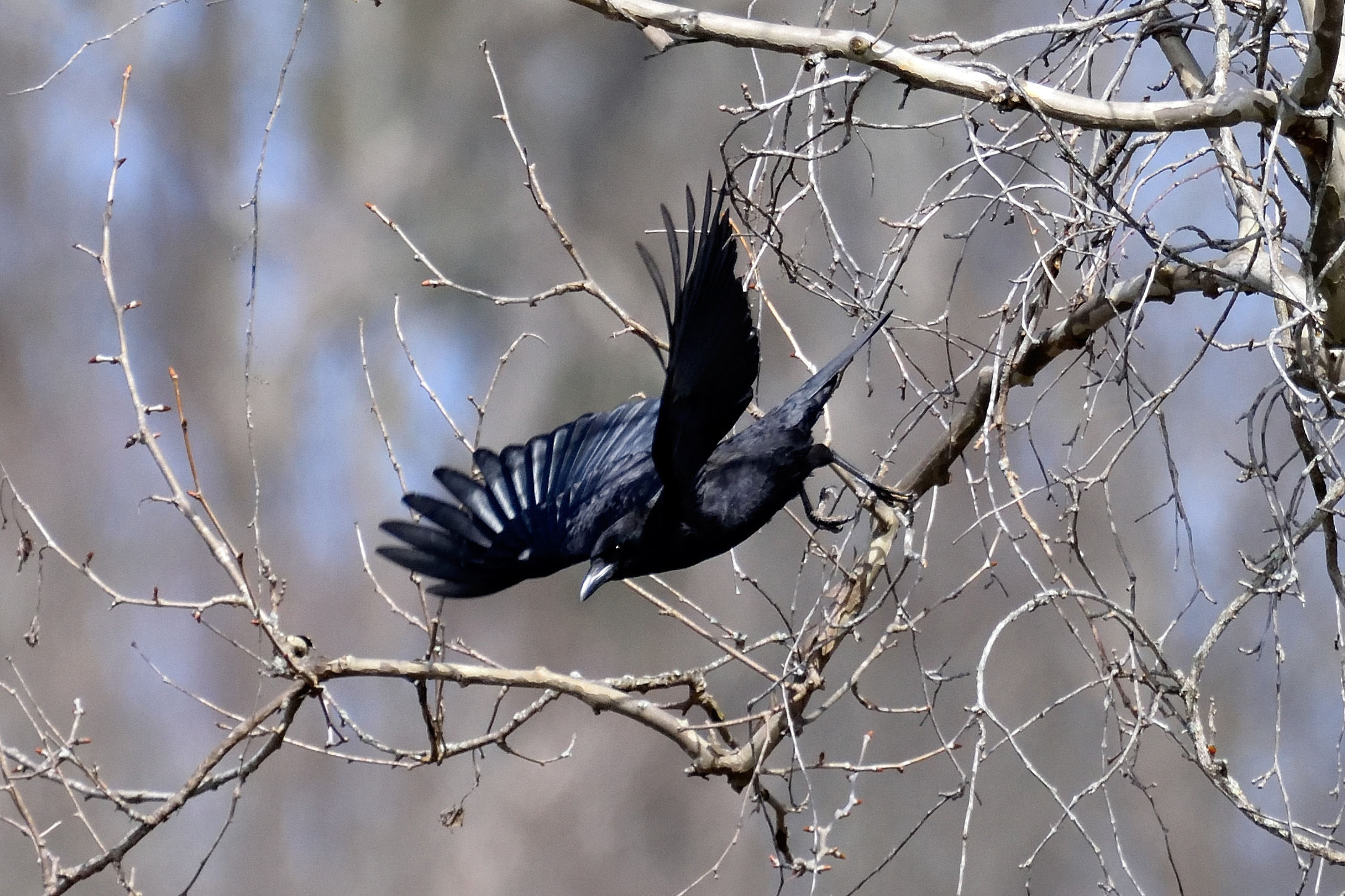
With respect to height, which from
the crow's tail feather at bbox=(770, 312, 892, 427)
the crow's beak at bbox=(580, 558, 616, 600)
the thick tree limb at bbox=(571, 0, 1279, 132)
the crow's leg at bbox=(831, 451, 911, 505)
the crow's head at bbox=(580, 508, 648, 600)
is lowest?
the crow's beak at bbox=(580, 558, 616, 600)

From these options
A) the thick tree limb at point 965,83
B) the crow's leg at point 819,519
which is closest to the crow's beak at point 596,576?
the crow's leg at point 819,519

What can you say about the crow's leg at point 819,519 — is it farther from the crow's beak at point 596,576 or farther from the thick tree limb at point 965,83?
the thick tree limb at point 965,83

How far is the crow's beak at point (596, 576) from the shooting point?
164 cm

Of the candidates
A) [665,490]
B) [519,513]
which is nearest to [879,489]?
[665,490]

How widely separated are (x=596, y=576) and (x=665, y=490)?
18 cm

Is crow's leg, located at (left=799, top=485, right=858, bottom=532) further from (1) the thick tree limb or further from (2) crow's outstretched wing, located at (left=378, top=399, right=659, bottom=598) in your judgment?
(1) the thick tree limb

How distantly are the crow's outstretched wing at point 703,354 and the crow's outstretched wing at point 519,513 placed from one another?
10cm

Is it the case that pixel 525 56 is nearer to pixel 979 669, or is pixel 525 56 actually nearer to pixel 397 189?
pixel 397 189

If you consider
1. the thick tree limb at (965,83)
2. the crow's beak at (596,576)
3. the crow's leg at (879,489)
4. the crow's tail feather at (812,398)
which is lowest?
the crow's beak at (596,576)

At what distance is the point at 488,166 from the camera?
188 inches

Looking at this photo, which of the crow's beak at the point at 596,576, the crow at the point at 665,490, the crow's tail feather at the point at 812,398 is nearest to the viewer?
the crow at the point at 665,490

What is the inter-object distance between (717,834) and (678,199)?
2361 mm

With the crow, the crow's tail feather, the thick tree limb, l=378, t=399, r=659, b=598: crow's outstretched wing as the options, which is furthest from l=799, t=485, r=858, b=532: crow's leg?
the thick tree limb

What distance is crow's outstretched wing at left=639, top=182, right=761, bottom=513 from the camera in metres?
1.28
